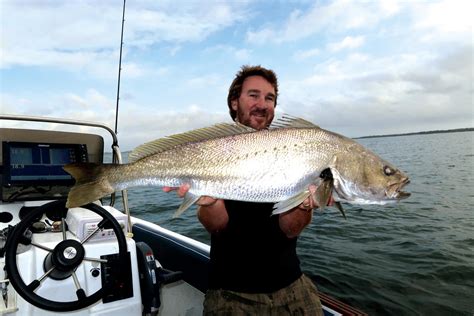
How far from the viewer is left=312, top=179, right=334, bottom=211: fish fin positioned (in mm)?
2670

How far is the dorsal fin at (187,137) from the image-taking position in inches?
112

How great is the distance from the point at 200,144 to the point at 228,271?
1110 mm

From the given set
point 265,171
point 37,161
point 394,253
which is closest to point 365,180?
point 265,171

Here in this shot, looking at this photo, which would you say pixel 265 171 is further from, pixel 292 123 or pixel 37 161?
pixel 37 161

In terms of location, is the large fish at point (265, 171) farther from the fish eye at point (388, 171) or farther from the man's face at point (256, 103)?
the man's face at point (256, 103)

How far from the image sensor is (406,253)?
902 cm

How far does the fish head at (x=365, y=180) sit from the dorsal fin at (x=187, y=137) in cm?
78

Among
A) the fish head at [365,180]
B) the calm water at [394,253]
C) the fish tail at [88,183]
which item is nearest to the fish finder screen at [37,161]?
the fish tail at [88,183]

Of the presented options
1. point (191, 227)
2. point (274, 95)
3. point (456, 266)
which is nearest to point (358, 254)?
point (456, 266)

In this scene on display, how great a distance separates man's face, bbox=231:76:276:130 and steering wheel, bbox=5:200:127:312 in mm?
1701

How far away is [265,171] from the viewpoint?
106 inches

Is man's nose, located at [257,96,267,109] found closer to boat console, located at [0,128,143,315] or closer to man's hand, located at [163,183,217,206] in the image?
man's hand, located at [163,183,217,206]

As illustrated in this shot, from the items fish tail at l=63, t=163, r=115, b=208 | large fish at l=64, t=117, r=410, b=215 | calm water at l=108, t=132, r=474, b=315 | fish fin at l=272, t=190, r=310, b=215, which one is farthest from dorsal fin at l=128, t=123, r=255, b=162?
calm water at l=108, t=132, r=474, b=315

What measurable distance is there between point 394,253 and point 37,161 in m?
8.39
